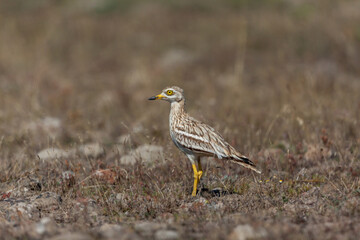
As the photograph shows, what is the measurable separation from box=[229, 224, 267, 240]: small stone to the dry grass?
0.08 meters

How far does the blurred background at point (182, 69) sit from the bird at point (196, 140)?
0.75m

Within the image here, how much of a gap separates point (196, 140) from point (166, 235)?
1477 millimetres

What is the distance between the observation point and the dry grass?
4.55 m

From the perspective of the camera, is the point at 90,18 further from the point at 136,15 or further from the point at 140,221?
the point at 140,221

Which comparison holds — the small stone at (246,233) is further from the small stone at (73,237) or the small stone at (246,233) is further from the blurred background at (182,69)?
the blurred background at (182,69)

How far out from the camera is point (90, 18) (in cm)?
1788

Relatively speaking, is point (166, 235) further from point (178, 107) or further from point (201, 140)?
point (178, 107)

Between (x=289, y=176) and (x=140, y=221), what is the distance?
209cm

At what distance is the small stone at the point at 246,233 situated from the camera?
344 centimetres

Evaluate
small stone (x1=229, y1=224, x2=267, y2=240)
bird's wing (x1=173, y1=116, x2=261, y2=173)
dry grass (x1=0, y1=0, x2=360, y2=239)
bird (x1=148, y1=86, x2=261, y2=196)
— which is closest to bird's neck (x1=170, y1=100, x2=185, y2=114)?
bird (x1=148, y1=86, x2=261, y2=196)

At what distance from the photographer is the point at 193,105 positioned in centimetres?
935

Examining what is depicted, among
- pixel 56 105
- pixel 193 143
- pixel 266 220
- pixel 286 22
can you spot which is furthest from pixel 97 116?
pixel 286 22

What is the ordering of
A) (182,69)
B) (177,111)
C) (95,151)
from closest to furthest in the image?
(177,111)
(95,151)
(182,69)

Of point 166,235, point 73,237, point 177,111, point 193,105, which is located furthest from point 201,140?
point 193,105
